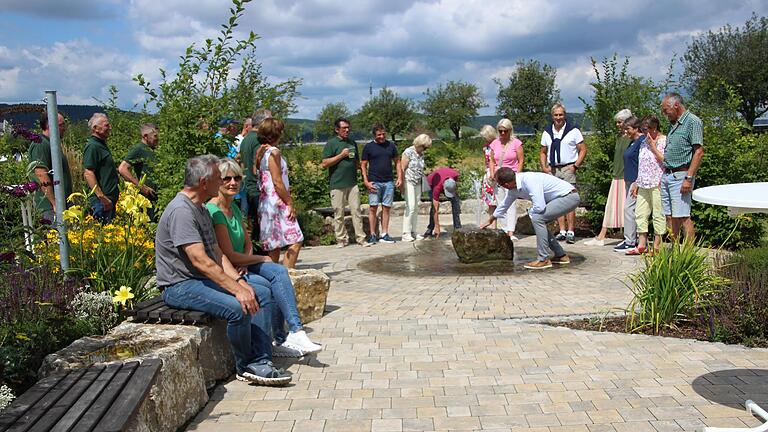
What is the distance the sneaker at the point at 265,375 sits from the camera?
14.9 feet

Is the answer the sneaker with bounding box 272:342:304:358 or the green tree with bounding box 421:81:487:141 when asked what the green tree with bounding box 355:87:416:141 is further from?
the sneaker with bounding box 272:342:304:358

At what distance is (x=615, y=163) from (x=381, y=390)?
6616mm

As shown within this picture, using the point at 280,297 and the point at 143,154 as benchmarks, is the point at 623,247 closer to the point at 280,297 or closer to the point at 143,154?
the point at 280,297

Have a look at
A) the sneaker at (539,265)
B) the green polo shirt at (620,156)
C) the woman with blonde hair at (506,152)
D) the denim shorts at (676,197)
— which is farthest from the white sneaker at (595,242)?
the sneaker at (539,265)

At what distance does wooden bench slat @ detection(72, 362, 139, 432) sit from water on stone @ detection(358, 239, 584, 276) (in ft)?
16.8

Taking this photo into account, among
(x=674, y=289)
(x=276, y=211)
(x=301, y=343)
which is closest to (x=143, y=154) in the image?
(x=276, y=211)

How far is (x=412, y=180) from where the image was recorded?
11.2m

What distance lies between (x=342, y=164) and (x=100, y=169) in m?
3.92

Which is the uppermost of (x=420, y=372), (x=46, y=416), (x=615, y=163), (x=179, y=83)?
(x=179, y=83)

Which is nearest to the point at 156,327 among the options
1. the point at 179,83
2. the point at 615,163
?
the point at 179,83

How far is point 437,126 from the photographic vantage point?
203 ft

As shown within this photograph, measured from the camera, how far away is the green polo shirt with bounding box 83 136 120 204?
733 cm

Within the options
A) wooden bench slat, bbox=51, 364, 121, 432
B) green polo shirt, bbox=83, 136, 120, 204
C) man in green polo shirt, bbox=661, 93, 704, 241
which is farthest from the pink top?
wooden bench slat, bbox=51, 364, 121, 432

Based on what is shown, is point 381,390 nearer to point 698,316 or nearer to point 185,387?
point 185,387
